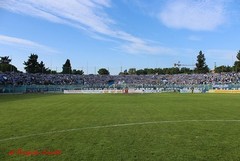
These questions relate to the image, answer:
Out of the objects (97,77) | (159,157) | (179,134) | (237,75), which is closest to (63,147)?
(159,157)

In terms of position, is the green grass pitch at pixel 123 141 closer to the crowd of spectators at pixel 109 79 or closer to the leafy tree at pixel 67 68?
the crowd of spectators at pixel 109 79

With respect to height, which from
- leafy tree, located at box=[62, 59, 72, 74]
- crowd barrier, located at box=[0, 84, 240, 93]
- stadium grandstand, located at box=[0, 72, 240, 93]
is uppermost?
leafy tree, located at box=[62, 59, 72, 74]

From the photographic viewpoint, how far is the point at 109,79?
407 ft

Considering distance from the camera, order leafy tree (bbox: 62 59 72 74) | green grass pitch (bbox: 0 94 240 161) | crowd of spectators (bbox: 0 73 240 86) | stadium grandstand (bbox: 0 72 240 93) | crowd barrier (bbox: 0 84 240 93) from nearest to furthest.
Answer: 1. green grass pitch (bbox: 0 94 240 161)
2. crowd barrier (bbox: 0 84 240 93)
3. stadium grandstand (bbox: 0 72 240 93)
4. crowd of spectators (bbox: 0 73 240 86)
5. leafy tree (bbox: 62 59 72 74)


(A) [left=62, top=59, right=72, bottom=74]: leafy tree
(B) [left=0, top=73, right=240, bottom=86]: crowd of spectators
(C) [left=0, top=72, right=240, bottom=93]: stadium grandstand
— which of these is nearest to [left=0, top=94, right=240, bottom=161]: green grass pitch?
(C) [left=0, top=72, right=240, bottom=93]: stadium grandstand

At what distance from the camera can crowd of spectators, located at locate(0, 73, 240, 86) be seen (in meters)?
95.0

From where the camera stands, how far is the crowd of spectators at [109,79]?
95.0 meters

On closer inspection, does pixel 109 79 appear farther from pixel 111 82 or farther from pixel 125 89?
pixel 125 89

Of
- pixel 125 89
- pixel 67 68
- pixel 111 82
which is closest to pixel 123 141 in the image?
pixel 125 89

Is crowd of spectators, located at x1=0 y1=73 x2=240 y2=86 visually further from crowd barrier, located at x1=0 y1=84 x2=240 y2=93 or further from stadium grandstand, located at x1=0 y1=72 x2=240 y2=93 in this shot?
crowd barrier, located at x1=0 y1=84 x2=240 y2=93

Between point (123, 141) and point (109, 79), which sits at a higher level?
point (109, 79)

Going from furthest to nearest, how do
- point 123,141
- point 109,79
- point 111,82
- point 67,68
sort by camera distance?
point 67,68, point 109,79, point 111,82, point 123,141

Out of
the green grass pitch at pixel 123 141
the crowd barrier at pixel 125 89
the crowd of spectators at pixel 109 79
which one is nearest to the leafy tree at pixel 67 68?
the crowd of spectators at pixel 109 79

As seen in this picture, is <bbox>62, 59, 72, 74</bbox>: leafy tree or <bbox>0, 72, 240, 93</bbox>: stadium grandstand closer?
<bbox>0, 72, 240, 93</bbox>: stadium grandstand
